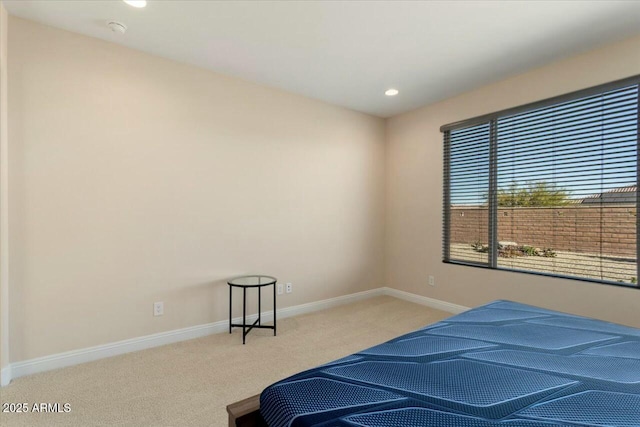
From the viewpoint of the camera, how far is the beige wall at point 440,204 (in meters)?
2.67

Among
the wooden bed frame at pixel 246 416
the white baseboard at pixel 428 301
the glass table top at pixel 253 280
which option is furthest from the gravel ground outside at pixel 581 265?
the wooden bed frame at pixel 246 416

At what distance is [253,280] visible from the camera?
3.25 m

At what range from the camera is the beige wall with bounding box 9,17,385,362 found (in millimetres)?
2379

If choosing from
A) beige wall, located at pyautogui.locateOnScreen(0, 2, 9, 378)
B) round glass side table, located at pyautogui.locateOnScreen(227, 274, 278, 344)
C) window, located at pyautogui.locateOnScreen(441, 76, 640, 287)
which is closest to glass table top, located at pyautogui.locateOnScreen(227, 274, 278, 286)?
round glass side table, located at pyautogui.locateOnScreen(227, 274, 278, 344)

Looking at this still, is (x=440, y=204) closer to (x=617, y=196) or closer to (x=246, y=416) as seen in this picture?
(x=617, y=196)

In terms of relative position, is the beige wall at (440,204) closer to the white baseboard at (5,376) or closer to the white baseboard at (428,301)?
the white baseboard at (428,301)

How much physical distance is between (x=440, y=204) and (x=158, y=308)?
340 cm

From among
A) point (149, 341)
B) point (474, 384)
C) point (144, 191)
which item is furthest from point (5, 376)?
point (474, 384)

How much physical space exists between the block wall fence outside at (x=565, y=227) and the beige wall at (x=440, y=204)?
333 mm

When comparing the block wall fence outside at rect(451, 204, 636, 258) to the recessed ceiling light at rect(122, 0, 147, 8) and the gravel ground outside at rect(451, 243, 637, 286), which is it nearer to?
the gravel ground outside at rect(451, 243, 637, 286)

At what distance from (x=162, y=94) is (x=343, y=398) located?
2981mm

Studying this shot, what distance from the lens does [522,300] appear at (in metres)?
Result: 3.23

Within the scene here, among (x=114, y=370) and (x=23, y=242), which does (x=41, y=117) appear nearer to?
(x=23, y=242)

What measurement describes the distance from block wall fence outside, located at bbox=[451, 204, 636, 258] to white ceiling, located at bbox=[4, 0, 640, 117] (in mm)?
1435
